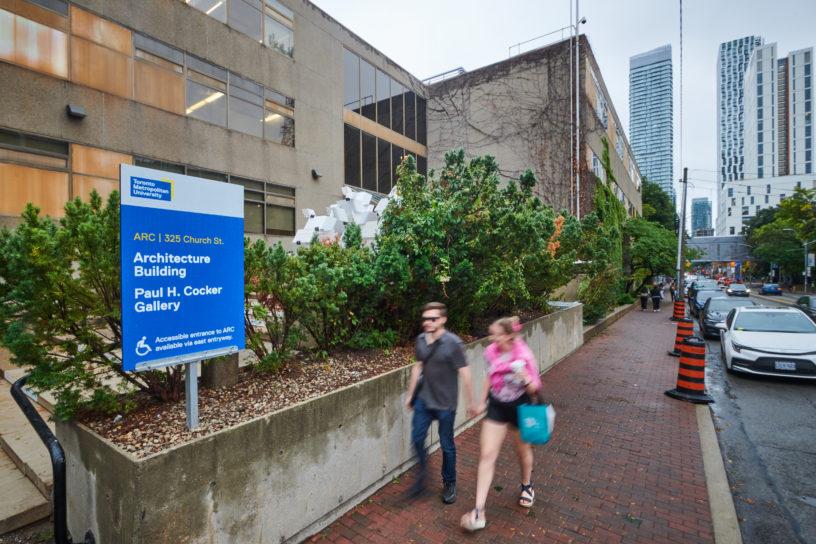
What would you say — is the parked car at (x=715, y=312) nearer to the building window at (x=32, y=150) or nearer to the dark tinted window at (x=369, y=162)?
the dark tinted window at (x=369, y=162)

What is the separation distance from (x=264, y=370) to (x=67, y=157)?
1016 cm

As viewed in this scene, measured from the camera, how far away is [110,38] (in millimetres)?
11094

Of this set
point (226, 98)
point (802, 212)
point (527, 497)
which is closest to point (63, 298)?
point (527, 497)

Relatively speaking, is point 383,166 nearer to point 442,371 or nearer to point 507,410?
point 442,371

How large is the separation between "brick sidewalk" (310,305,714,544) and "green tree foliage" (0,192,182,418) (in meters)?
2.31

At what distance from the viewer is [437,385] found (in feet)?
12.3

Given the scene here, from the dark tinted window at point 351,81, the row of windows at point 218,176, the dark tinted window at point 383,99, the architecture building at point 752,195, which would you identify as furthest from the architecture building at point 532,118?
the architecture building at point 752,195

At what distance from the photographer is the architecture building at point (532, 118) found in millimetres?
21109

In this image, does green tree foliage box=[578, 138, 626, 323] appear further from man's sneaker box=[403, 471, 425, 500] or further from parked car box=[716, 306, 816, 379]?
man's sneaker box=[403, 471, 425, 500]

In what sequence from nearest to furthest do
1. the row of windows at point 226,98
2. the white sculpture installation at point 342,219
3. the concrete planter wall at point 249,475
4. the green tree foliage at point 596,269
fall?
the concrete planter wall at point 249,475, the white sculpture installation at point 342,219, the row of windows at point 226,98, the green tree foliage at point 596,269

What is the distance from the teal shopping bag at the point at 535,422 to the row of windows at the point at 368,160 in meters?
16.7

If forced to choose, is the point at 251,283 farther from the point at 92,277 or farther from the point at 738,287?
the point at 738,287

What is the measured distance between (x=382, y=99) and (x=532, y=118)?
8.32 m

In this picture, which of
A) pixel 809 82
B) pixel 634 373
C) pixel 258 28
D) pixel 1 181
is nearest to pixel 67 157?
pixel 1 181
